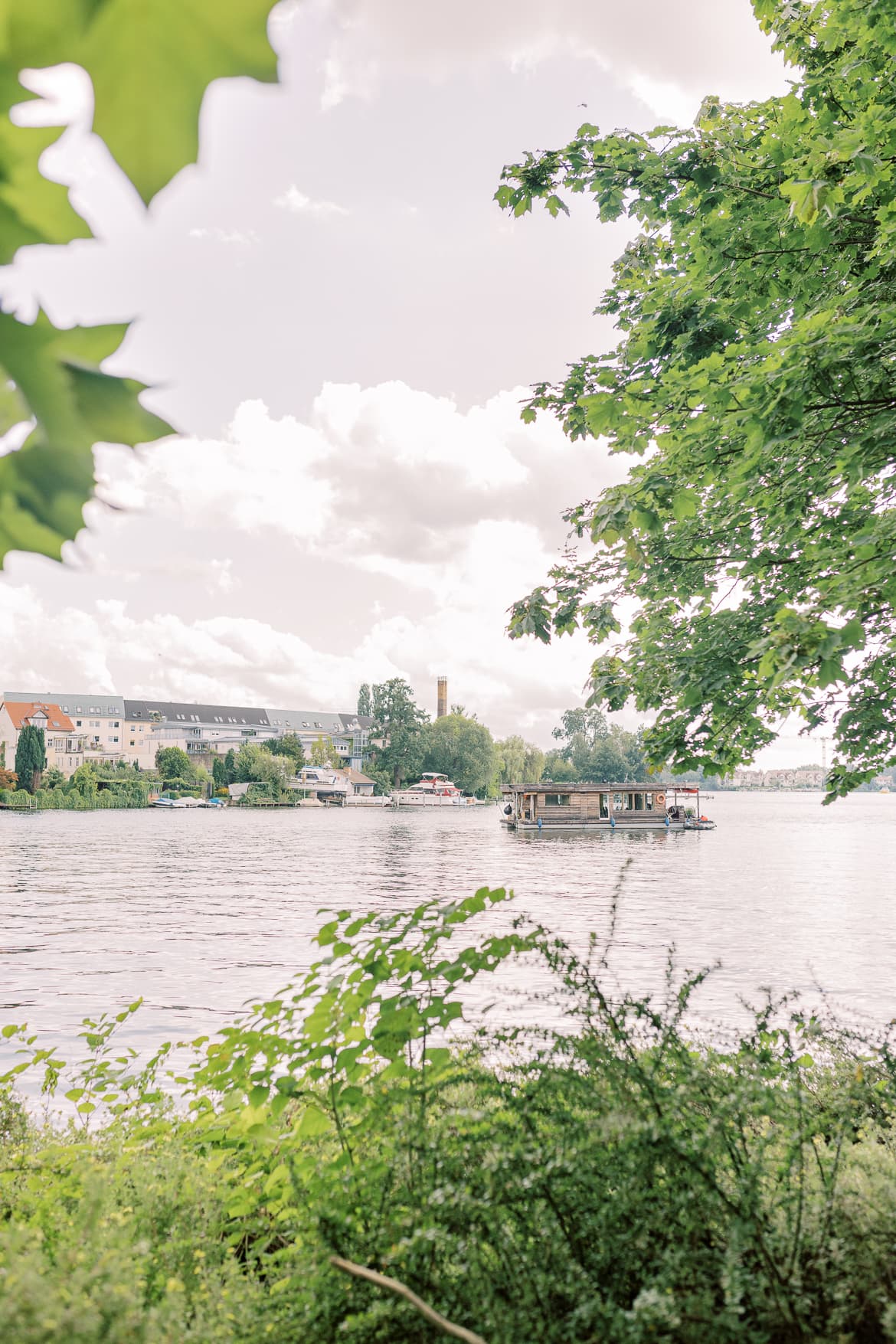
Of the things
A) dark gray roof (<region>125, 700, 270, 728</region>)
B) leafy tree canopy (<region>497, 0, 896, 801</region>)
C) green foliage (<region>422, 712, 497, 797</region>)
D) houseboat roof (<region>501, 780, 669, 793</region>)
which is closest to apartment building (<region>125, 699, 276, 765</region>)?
dark gray roof (<region>125, 700, 270, 728</region>)

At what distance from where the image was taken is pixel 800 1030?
4953mm

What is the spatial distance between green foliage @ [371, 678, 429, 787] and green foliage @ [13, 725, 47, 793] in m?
63.6

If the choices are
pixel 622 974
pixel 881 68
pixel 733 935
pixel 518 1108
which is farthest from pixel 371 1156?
pixel 733 935

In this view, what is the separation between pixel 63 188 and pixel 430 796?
124 metres

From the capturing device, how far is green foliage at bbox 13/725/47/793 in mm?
87688

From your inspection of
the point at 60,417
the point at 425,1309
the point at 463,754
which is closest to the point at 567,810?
the point at 463,754

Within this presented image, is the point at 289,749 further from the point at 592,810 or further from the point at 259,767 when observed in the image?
the point at 592,810

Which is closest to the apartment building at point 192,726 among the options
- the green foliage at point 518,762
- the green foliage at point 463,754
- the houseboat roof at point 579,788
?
the green foliage at point 463,754

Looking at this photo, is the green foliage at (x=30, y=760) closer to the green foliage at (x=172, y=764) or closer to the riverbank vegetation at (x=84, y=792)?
the riverbank vegetation at (x=84, y=792)

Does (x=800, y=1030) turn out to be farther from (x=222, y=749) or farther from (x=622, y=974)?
(x=222, y=749)

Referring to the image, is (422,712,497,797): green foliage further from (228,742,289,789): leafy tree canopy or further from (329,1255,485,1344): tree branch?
(329,1255,485,1344): tree branch

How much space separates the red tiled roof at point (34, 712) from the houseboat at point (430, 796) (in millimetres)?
48842

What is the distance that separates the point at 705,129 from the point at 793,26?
1.49 metres

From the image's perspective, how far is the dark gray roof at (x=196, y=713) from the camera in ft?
495
